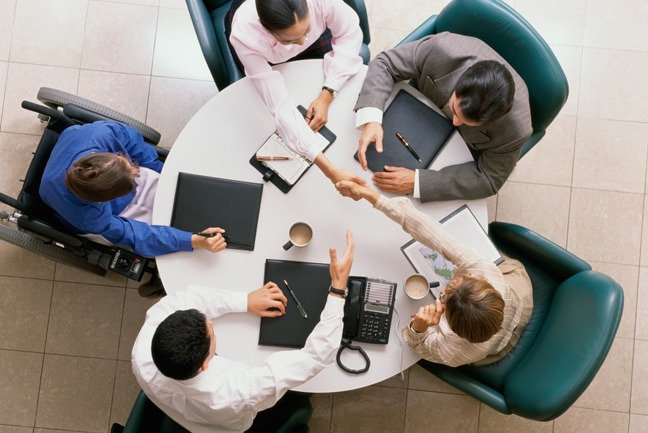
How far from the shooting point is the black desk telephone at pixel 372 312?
206 centimetres

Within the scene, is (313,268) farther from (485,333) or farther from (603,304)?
(603,304)

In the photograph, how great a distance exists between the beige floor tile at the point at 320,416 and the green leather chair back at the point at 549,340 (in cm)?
85

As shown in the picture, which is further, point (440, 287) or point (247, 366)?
point (440, 287)

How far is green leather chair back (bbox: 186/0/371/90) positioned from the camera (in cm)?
230

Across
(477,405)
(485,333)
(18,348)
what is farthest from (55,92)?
(477,405)

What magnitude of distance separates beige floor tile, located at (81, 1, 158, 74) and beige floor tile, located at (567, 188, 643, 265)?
97.9 inches

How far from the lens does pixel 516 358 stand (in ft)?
7.61

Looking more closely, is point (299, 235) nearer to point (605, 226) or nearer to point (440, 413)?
point (440, 413)

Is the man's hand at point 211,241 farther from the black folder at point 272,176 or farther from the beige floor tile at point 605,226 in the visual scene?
the beige floor tile at point 605,226

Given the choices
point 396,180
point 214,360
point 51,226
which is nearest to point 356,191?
point 396,180

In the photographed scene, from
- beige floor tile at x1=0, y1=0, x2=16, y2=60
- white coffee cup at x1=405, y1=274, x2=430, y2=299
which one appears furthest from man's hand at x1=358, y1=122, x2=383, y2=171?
beige floor tile at x1=0, y1=0, x2=16, y2=60

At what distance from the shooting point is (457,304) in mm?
1869

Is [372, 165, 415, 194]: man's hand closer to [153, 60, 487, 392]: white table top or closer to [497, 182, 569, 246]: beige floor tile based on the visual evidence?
[153, 60, 487, 392]: white table top

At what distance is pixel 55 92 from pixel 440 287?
6.49 feet
